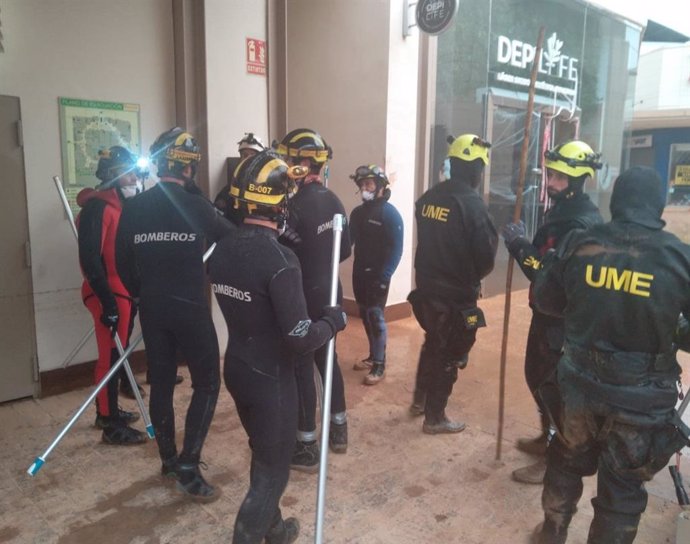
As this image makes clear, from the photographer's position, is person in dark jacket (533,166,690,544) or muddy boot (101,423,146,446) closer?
person in dark jacket (533,166,690,544)

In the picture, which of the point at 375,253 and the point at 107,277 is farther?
the point at 375,253

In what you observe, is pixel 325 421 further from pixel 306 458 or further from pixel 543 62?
pixel 543 62

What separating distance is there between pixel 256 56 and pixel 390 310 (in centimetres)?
342

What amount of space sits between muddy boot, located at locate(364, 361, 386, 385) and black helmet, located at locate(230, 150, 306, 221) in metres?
2.96

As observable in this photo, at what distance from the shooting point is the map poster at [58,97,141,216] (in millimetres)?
4742

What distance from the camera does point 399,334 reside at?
6.75 metres

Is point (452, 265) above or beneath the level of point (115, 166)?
beneath

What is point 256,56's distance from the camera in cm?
555

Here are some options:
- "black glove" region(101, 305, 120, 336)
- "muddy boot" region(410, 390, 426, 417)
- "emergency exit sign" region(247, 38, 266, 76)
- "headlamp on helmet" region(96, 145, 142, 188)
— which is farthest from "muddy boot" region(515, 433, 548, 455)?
"emergency exit sign" region(247, 38, 266, 76)

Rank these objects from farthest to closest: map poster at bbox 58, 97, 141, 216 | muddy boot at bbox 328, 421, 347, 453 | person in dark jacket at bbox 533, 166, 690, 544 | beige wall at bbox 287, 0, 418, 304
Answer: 1. beige wall at bbox 287, 0, 418, 304
2. map poster at bbox 58, 97, 141, 216
3. muddy boot at bbox 328, 421, 347, 453
4. person in dark jacket at bbox 533, 166, 690, 544

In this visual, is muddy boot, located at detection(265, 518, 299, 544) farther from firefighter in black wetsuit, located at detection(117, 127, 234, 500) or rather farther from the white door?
the white door

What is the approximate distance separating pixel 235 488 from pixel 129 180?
2.31 metres

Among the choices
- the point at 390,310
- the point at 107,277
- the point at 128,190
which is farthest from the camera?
the point at 390,310

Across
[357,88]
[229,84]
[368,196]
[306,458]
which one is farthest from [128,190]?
[357,88]
